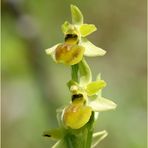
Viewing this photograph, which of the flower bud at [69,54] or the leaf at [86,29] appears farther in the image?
the leaf at [86,29]

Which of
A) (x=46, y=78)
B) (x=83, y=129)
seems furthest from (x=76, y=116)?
(x=46, y=78)

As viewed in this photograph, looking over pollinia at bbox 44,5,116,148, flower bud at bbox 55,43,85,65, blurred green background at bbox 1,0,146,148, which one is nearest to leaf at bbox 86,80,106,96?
pollinia at bbox 44,5,116,148

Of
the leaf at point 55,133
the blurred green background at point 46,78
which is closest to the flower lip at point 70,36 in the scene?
the leaf at point 55,133

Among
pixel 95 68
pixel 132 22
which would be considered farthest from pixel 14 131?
pixel 132 22

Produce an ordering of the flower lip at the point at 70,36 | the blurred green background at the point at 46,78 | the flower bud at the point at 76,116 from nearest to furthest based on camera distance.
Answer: the flower bud at the point at 76,116 → the flower lip at the point at 70,36 → the blurred green background at the point at 46,78

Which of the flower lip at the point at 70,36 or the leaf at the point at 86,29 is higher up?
the leaf at the point at 86,29

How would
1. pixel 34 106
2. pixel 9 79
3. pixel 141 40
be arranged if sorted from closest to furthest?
pixel 34 106
pixel 9 79
pixel 141 40

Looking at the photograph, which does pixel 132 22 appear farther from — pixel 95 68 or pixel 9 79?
pixel 9 79

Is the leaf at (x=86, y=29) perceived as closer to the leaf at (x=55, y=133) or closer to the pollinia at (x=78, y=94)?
the pollinia at (x=78, y=94)
